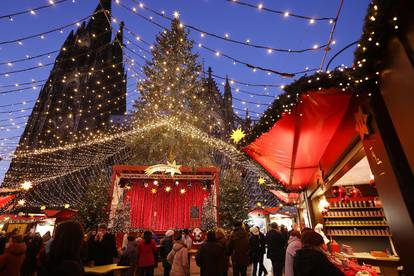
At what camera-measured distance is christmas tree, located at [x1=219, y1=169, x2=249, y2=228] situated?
14344 mm

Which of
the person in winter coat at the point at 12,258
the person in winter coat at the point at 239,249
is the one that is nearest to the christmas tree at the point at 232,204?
the person in winter coat at the point at 239,249

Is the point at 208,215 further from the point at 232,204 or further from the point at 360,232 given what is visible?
the point at 360,232

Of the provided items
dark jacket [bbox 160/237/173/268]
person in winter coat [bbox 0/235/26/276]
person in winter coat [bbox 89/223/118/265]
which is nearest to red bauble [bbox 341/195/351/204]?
dark jacket [bbox 160/237/173/268]

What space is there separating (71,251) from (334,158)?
572 centimetres

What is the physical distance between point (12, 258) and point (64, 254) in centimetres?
379

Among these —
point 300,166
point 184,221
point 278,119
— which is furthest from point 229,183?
point 278,119

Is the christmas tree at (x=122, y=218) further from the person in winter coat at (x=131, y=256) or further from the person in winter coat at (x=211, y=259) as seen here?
the person in winter coat at (x=211, y=259)

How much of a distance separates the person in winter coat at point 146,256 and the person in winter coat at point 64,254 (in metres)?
4.40

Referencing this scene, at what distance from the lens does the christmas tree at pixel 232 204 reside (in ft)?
47.1

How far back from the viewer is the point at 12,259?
4676 mm

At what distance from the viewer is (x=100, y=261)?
571 cm

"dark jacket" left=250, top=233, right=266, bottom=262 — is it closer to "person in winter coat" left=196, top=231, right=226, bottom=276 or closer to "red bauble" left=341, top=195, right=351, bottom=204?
"person in winter coat" left=196, top=231, right=226, bottom=276

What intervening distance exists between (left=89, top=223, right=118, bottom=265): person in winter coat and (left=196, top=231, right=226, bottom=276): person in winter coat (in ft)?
8.67

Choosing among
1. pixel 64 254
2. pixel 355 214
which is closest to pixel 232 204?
pixel 355 214
